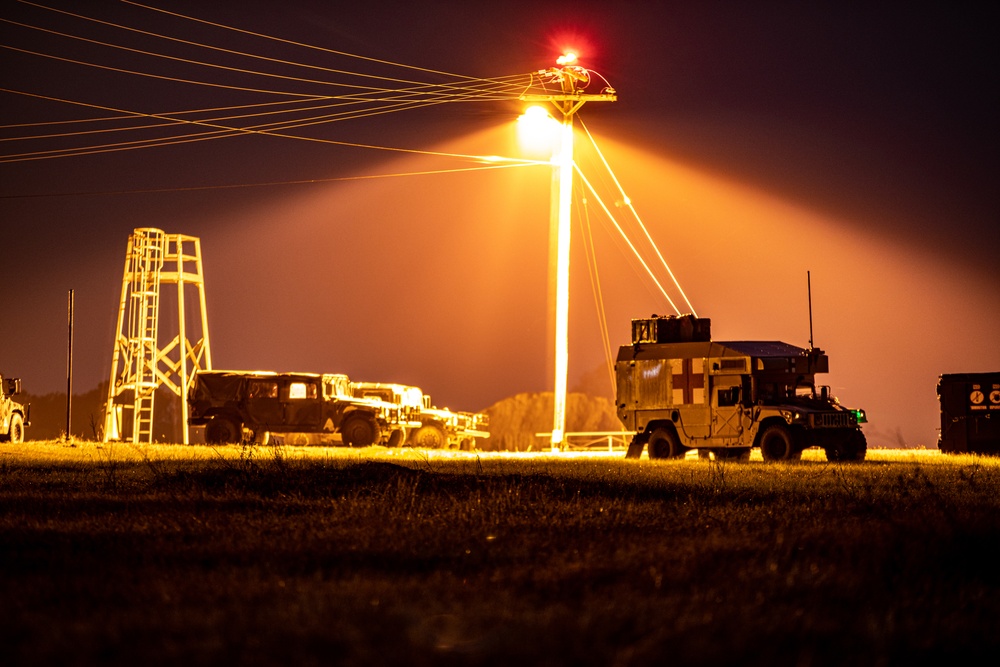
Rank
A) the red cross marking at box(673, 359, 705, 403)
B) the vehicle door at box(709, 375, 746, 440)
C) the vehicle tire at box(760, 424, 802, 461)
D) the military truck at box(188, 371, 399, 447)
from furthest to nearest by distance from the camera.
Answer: the military truck at box(188, 371, 399, 447)
the red cross marking at box(673, 359, 705, 403)
the vehicle door at box(709, 375, 746, 440)
the vehicle tire at box(760, 424, 802, 461)

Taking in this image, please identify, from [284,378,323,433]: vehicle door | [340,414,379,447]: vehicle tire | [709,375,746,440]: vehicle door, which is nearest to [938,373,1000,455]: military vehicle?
[709,375,746,440]: vehicle door

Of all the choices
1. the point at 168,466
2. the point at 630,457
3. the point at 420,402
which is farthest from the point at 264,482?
the point at 420,402

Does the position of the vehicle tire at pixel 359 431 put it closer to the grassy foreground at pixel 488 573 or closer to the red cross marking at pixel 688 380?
the red cross marking at pixel 688 380

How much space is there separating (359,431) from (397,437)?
1085 mm

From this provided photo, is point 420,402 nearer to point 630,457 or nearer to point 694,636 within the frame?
point 630,457

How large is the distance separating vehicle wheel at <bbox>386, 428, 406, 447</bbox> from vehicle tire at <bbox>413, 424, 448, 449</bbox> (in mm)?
1170

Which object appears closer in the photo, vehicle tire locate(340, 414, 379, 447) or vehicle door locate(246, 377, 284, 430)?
vehicle tire locate(340, 414, 379, 447)

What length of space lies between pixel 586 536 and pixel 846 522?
9.00ft

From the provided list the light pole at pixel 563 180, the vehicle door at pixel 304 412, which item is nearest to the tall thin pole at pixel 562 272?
the light pole at pixel 563 180

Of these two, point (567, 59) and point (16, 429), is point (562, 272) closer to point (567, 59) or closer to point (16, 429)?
point (567, 59)

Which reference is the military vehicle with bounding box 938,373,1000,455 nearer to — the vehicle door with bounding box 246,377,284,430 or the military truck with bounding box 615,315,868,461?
the military truck with bounding box 615,315,868,461

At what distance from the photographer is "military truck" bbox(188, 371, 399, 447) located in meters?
31.6

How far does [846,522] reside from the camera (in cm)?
1111

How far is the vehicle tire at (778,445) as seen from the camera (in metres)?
22.5
